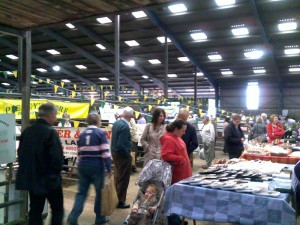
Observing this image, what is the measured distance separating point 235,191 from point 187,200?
464 mm

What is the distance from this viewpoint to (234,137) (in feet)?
19.3

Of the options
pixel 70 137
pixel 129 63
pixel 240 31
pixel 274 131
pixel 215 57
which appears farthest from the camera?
pixel 129 63

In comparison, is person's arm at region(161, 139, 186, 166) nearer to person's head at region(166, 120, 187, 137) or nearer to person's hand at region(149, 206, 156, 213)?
person's head at region(166, 120, 187, 137)

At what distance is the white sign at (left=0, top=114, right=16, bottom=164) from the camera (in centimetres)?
334

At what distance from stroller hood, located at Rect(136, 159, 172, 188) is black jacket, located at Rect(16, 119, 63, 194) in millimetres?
1110

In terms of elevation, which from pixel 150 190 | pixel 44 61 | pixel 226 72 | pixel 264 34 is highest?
pixel 44 61

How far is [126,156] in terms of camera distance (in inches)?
178

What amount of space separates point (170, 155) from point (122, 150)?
3.49 ft

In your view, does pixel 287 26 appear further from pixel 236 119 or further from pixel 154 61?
pixel 236 119

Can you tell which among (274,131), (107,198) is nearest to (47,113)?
(107,198)

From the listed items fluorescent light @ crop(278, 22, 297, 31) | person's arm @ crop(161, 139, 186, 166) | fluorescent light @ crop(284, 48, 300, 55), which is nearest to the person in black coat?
person's arm @ crop(161, 139, 186, 166)

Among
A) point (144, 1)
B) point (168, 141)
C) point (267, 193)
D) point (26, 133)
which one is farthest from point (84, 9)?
point (267, 193)

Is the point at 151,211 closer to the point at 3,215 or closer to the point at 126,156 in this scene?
the point at 126,156

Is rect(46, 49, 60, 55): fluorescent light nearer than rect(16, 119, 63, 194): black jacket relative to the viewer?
No
